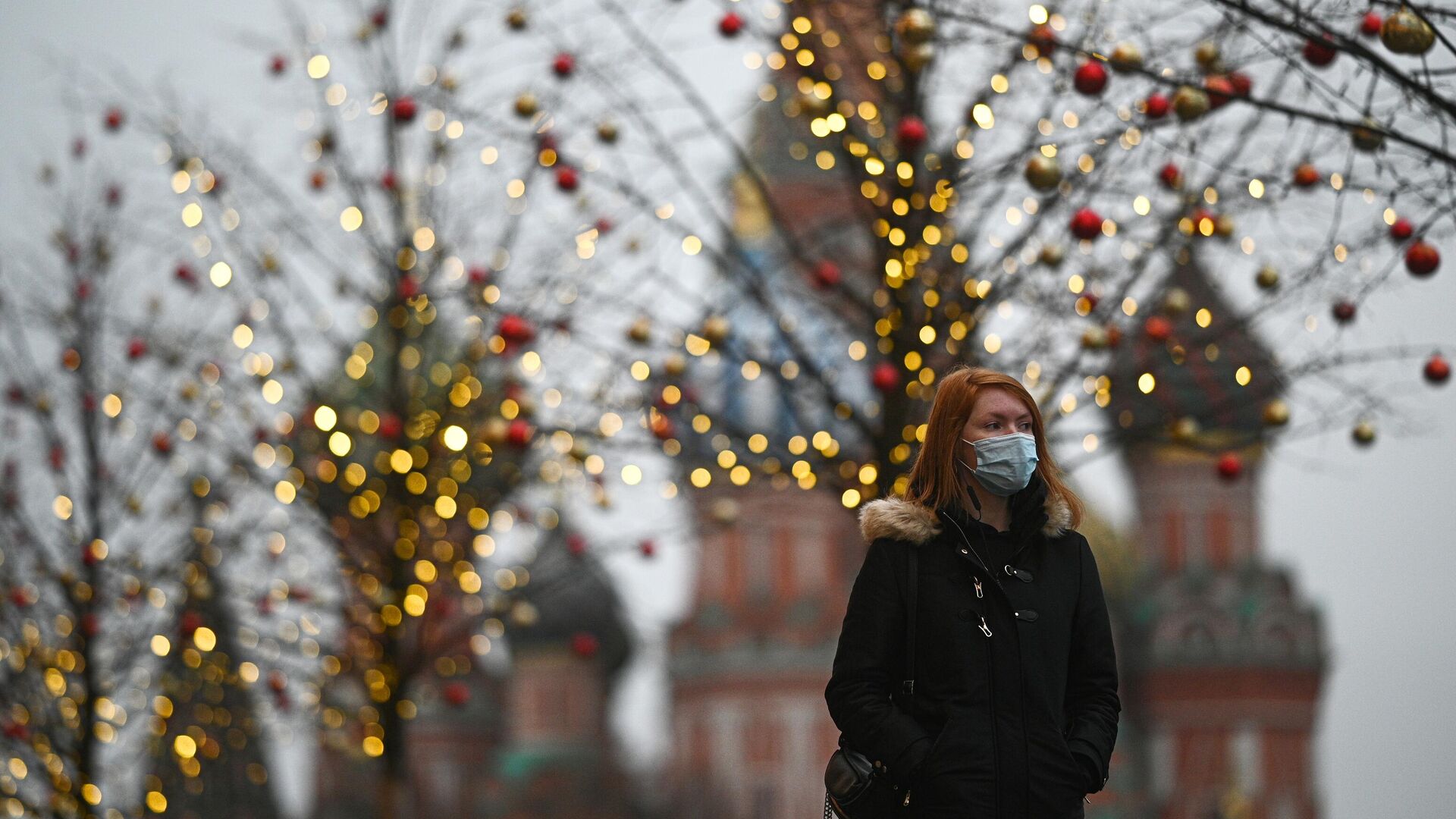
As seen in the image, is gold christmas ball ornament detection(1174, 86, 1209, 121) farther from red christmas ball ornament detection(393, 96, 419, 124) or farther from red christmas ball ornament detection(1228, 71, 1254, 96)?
red christmas ball ornament detection(393, 96, 419, 124)

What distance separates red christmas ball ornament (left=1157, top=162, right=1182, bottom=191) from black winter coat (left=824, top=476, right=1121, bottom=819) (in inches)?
124

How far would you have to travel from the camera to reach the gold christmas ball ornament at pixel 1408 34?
502 cm

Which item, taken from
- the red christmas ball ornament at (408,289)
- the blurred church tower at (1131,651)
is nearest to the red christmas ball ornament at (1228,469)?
the red christmas ball ornament at (408,289)

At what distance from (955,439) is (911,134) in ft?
10.3

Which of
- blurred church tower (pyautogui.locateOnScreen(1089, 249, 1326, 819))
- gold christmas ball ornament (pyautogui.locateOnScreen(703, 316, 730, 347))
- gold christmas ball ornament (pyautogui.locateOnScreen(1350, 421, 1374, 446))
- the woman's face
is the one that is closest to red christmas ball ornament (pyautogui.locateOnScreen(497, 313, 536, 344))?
gold christmas ball ornament (pyautogui.locateOnScreen(703, 316, 730, 347))

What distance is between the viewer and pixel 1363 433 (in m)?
7.54

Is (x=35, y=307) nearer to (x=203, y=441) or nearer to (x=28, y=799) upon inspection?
(x=203, y=441)

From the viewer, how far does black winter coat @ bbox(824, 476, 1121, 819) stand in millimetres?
3512

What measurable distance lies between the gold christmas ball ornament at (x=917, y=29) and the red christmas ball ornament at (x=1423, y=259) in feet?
5.65

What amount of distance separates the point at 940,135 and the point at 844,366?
52.3 inches

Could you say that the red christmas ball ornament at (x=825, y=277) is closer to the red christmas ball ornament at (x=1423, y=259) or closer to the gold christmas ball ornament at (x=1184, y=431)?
the gold christmas ball ornament at (x=1184, y=431)

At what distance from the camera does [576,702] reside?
3011cm

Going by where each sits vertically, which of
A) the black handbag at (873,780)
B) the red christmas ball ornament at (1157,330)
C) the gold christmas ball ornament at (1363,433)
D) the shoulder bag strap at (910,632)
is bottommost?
the black handbag at (873,780)

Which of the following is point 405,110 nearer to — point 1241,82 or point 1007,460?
point 1241,82
